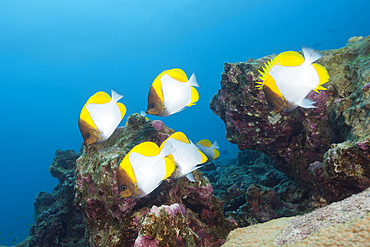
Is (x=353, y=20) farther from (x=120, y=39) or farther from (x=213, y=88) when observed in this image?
(x=120, y=39)

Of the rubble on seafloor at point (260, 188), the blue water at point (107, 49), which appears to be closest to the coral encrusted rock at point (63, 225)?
the rubble on seafloor at point (260, 188)

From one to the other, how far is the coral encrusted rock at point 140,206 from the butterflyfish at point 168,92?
4.10 ft

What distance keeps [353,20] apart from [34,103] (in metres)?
147

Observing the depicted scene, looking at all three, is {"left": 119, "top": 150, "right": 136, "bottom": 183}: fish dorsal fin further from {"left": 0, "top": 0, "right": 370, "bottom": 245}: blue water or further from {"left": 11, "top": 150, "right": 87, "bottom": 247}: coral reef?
{"left": 0, "top": 0, "right": 370, "bottom": 245}: blue water

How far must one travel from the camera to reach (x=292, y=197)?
4.47 metres

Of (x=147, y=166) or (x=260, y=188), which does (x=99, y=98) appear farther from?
(x=260, y=188)

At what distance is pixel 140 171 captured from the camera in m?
1.72

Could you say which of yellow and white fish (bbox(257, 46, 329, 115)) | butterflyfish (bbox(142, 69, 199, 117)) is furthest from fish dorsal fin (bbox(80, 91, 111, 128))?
yellow and white fish (bbox(257, 46, 329, 115))

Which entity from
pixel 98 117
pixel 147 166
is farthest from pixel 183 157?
pixel 98 117

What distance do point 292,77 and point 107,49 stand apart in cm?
9205

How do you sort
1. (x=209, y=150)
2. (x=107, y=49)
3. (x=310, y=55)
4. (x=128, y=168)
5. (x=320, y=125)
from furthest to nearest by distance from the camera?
(x=107, y=49), (x=320, y=125), (x=209, y=150), (x=128, y=168), (x=310, y=55)

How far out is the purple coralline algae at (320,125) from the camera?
2.70m

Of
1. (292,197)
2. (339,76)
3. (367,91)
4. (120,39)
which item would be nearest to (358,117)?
(367,91)

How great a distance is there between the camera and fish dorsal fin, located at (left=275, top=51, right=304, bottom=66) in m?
1.64
